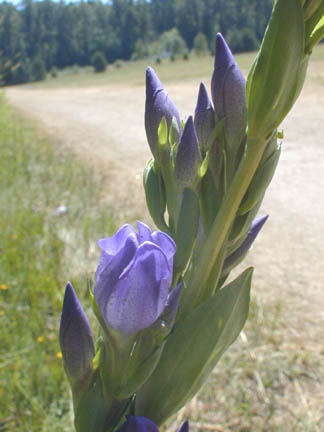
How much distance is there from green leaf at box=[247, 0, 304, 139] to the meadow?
41cm

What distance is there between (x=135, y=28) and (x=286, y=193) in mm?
83680

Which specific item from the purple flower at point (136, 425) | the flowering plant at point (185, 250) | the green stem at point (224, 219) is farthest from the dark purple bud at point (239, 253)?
the purple flower at point (136, 425)

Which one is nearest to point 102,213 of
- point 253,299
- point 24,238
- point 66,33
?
point 24,238

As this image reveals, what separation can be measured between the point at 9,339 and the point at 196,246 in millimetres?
2010

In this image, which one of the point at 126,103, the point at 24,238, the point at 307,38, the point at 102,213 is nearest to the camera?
the point at 307,38

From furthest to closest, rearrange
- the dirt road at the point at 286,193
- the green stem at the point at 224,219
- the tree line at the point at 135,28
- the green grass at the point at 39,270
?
the tree line at the point at 135,28, the dirt road at the point at 286,193, the green grass at the point at 39,270, the green stem at the point at 224,219

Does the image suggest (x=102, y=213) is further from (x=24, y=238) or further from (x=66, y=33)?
(x=66, y=33)

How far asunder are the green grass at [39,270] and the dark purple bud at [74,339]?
158 centimetres

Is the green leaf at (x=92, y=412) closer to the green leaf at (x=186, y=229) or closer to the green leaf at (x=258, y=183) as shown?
the green leaf at (x=186, y=229)

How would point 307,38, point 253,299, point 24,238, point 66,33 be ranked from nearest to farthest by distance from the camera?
point 307,38 → point 253,299 → point 24,238 → point 66,33

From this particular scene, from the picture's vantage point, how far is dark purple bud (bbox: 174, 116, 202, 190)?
91 centimetres

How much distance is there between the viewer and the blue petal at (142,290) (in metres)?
0.75

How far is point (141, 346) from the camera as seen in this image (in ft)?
2.73

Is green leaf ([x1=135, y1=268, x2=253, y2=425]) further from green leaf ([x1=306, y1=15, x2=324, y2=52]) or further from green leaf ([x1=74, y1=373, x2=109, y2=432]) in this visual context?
green leaf ([x1=306, y1=15, x2=324, y2=52])
